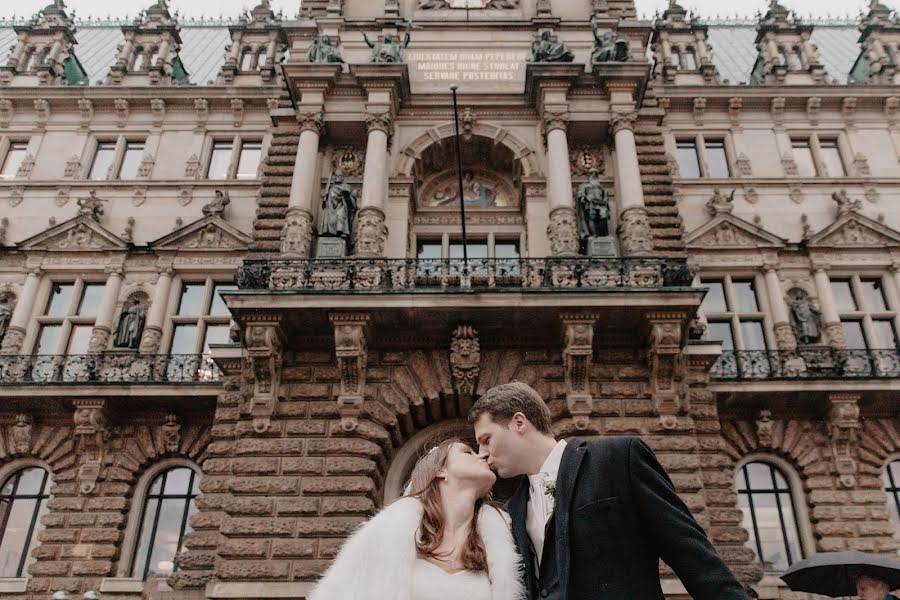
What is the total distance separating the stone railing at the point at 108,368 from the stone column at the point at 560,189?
28.1 ft

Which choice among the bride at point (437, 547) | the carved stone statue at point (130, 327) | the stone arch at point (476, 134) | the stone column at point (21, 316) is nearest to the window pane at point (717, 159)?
the stone arch at point (476, 134)

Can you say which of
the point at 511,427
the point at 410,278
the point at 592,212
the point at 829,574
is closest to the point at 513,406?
the point at 511,427

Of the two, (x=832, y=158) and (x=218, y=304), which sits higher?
(x=832, y=158)

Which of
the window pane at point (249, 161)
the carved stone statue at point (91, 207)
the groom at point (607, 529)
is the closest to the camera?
the groom at point (607, 529)

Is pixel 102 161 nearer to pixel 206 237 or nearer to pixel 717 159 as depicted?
pixel 206 237

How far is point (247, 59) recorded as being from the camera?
21375mm

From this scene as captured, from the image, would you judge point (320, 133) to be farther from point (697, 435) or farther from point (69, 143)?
point (697, 435)

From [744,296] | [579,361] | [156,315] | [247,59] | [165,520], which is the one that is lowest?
[165,520]

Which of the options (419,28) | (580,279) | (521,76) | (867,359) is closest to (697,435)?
(580,279)

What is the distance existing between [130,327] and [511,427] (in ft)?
51.1

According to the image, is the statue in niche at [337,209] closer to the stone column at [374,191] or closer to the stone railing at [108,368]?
the stone column at [374,191]

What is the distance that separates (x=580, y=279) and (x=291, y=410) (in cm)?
612

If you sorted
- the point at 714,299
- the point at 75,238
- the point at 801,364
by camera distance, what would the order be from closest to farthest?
the point at 801,364, the point at 714,299, the point at 75,238

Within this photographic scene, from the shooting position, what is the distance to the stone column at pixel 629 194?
14.1 m
